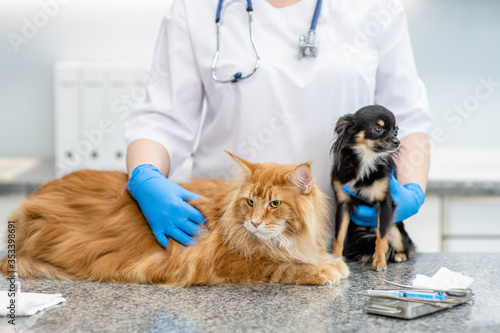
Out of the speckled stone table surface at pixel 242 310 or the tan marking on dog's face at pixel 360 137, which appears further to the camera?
the tan marking on dog's face at pixel 360 137

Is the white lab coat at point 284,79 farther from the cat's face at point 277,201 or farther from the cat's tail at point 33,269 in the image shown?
the cat's tail at point 33,269

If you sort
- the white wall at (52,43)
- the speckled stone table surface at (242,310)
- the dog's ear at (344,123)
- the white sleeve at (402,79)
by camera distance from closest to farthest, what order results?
the speckled stone table surface at (242,310) < the dog's ear at (344,123) < the white sleeve at (402,79) < the white wall at (52,43)

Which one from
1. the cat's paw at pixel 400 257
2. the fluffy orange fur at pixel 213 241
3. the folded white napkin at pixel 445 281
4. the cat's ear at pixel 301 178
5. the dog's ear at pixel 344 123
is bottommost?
the cat's paw at pixel 400 257

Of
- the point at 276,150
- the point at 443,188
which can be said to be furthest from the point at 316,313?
the point at 443,188

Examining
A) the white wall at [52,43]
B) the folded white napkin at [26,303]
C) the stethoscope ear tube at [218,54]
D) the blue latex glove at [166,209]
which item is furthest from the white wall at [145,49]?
the folded white napkin at [26,303]

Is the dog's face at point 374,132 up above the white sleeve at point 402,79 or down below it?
below

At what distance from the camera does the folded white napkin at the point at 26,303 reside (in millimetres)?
944

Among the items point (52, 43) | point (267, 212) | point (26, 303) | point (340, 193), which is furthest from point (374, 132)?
point (52, 43)

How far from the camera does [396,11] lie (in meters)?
1.55

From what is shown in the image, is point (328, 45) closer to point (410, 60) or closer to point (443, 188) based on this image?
point (410, 60)

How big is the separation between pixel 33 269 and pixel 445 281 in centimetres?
97

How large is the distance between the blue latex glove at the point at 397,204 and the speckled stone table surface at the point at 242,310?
0.48 feet

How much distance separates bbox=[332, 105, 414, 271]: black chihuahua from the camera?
118cm

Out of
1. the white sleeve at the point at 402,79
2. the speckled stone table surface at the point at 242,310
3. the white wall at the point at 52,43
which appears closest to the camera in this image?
the speckled stone table surface at the point at 242,310
